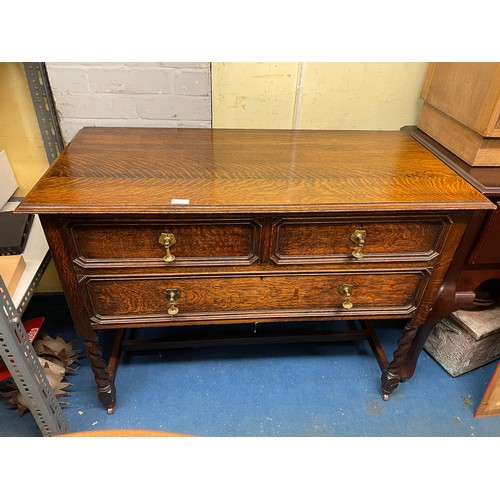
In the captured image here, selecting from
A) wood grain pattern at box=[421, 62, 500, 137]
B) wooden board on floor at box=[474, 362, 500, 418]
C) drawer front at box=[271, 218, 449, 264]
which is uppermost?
wood grain pattern at box=[421, 62, 500, 137]

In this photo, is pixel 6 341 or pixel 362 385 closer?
pixel 6 341

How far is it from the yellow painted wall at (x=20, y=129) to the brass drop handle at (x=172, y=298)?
922 mm

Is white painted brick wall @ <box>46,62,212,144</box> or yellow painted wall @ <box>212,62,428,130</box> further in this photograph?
yellow painted wall @ <box>212,62,428,130</box>

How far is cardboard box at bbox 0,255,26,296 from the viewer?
4.08ft

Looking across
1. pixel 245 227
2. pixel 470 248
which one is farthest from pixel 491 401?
pixel 245 227

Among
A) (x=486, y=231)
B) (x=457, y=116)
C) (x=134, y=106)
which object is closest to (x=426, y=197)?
(x=486, y=231)

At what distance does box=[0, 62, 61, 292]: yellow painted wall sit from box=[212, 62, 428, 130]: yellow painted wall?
2.39 feet

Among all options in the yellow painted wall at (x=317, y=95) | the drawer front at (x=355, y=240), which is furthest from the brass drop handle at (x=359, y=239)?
the yellow painted wall at (x=317, y=95)

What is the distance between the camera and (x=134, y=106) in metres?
1.45

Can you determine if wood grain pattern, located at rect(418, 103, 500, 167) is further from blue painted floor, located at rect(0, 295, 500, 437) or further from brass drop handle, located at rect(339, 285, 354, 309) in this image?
blue painted floor, located at rect(0, 295, 500, 437)

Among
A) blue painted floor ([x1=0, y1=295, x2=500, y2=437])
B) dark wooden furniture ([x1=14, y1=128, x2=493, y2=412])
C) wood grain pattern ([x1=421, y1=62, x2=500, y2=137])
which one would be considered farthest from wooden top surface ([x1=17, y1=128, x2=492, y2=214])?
blue painted floor ([x1=0, y1=295, x2=500, y2=437])

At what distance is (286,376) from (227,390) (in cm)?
27

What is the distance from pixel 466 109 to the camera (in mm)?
1226

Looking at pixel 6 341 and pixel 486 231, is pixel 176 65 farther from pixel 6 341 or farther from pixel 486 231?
pixel 486 231
